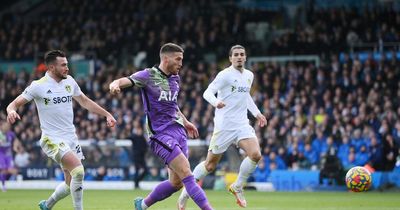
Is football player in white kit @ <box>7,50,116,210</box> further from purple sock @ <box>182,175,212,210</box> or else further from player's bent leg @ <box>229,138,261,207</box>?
player's bent leg @ <box>229,138,261,207</box>

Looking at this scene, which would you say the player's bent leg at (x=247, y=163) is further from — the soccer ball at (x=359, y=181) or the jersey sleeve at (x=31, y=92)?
the jersey sleeve at (x=31, y=92)

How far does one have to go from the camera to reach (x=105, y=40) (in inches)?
1516

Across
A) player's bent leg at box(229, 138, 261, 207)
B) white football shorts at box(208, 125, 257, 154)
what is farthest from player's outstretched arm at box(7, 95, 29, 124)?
player's bent leg at box(229, 138, 261, 207)

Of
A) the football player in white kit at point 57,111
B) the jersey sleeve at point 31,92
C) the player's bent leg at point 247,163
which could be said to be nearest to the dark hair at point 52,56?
the football player in white kit at point 57,111

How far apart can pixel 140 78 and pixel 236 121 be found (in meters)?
4.47

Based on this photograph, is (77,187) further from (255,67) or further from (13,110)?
(255,67)

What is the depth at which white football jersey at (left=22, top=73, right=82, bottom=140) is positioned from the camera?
1357 cm

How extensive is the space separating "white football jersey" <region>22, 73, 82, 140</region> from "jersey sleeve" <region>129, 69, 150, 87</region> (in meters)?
2.15

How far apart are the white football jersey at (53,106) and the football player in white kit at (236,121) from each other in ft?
9.94

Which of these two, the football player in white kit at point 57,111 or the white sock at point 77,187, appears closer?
the white sock at point 77,187

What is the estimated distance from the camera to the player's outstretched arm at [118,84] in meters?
11.0

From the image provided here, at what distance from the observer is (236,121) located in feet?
52.9

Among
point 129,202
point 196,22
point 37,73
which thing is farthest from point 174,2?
point 129,202

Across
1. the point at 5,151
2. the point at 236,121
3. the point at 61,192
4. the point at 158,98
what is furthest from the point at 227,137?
the point at 5,151
